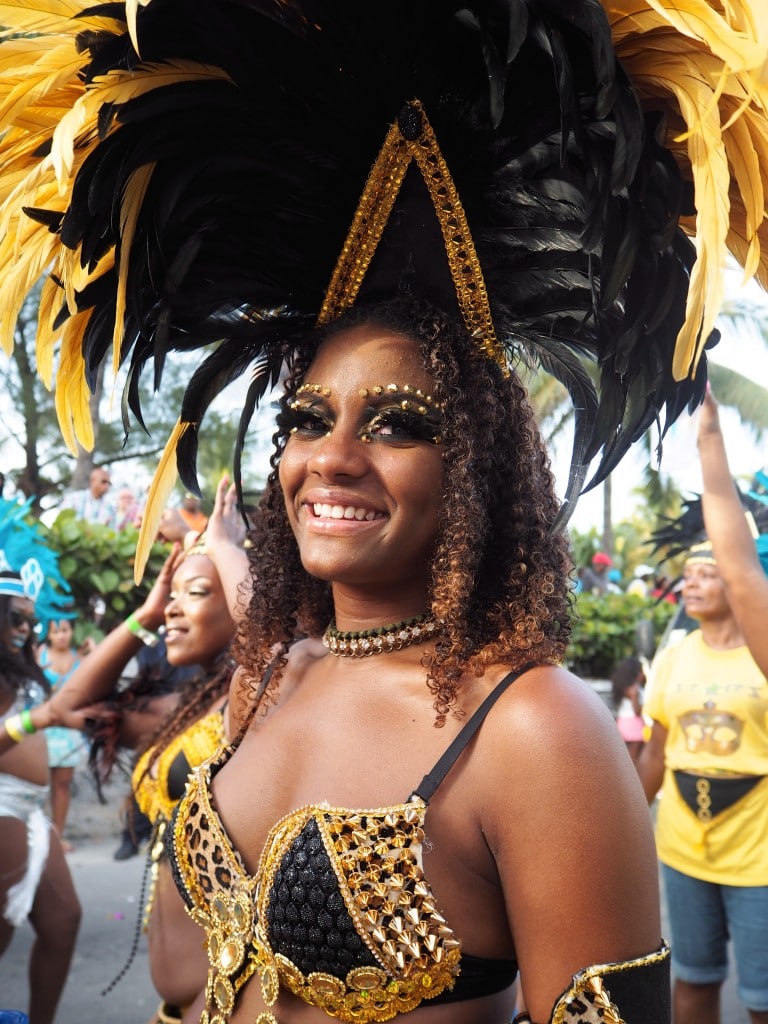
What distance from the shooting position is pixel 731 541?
3396 mm

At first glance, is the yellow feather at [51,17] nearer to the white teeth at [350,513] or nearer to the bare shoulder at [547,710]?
the white teeth at [350,513]

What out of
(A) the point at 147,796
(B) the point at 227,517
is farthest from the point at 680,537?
(A) the point at 147,796

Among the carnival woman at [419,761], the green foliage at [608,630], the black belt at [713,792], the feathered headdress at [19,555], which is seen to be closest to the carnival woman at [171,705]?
the feathered headdress at [19,555]

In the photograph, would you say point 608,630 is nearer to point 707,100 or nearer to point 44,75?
point 707,100

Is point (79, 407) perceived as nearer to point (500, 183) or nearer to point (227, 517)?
point (500, 183)

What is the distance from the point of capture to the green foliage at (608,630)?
446 inches

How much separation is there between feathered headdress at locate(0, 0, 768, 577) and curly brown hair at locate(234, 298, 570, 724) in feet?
0.28

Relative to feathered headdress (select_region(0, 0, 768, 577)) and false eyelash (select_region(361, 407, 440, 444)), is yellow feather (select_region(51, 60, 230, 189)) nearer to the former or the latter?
feathered headdress (select_region(0, 0, 768, 577))

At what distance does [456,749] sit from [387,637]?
1.12 feet

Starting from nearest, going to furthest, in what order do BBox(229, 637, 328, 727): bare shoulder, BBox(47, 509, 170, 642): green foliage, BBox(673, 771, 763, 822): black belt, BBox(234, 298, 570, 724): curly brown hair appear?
BBox(234, 298, 570, 724): curly brown hair
BBox(229, 637, 328, 727): bare shoulder
BBox(673, 771, 763, 822): black belt
BBox(47, 509, 170, 642): green foliage

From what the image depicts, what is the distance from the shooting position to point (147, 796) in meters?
3.61

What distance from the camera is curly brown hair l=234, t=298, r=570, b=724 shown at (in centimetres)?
185

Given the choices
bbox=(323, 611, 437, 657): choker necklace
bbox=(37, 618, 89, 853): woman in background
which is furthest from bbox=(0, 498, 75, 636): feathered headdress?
bbox=(323, 611, 437, 657): choker necklace

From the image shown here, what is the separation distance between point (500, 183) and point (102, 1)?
30.8 inches
